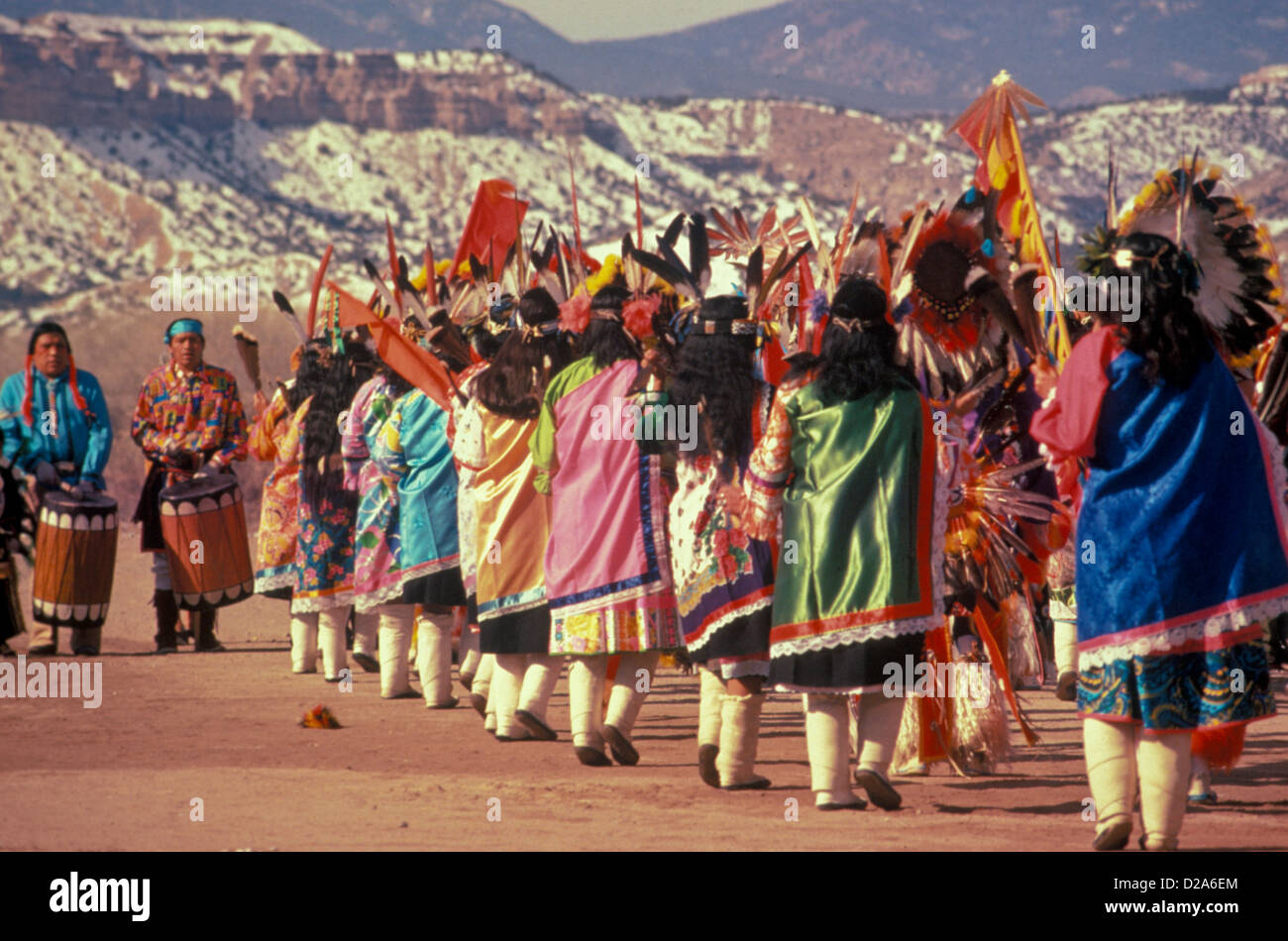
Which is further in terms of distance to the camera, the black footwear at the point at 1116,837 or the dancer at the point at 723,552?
the dancer at the point at 723,552

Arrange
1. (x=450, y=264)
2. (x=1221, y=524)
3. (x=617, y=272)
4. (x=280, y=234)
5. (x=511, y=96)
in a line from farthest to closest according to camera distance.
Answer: (x=511, y=96) < (x=280, y=234) < (x=450, y=264) < (x=617, y=272) < (x=1221, y=524)

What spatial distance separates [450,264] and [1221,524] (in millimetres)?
6904

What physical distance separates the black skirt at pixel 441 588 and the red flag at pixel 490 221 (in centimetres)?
259

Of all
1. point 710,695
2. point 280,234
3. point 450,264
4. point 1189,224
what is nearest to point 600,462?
point 710,695

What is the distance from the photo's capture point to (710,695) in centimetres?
657

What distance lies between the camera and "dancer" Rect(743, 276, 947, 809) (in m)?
5.87

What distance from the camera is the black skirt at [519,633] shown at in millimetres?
7504

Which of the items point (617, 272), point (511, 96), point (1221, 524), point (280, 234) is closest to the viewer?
point (1221, 524)

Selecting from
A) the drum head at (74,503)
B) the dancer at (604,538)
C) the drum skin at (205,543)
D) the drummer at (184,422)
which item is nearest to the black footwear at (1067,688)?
the dancer at (604,538)

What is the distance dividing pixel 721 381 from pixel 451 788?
1.74 metres

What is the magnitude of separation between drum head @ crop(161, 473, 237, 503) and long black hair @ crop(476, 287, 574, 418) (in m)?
4.08

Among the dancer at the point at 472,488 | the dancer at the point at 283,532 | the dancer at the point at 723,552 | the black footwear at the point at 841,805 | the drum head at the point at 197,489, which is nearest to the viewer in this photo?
the black footwear at the point at 841,805

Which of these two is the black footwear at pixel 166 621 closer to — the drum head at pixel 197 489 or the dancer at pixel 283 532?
the drum head at pixel 197 489

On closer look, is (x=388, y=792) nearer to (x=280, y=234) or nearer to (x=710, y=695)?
(x=710, y=695)
